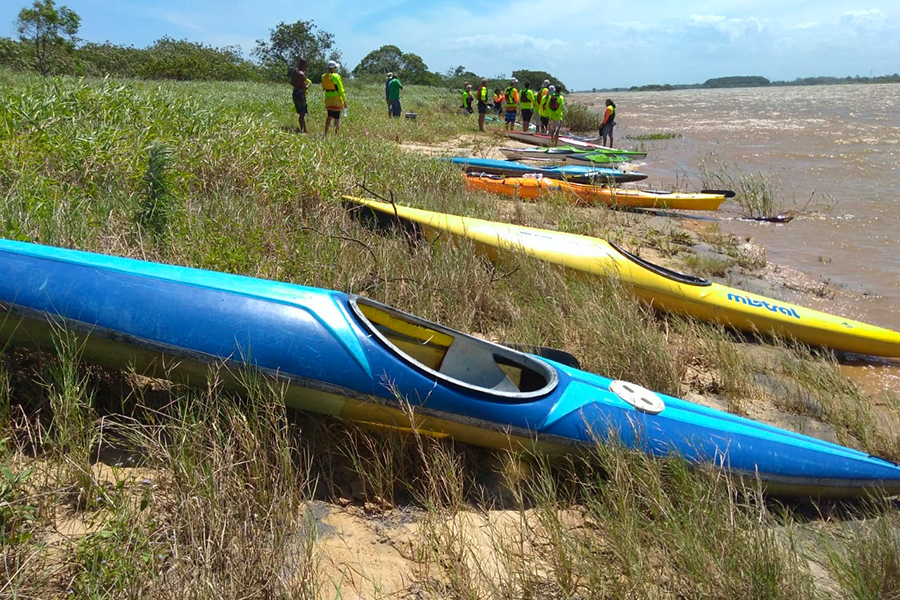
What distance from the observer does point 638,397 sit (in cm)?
277

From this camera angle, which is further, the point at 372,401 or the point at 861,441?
the point at 861,441

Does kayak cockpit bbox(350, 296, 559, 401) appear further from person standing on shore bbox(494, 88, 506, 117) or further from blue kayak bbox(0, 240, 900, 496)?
person standing on shore bbox(494, 88, 506, 117)

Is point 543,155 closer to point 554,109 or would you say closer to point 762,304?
point 554,109

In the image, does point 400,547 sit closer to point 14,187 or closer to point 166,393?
point 166,393

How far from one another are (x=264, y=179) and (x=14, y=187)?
1.91 m

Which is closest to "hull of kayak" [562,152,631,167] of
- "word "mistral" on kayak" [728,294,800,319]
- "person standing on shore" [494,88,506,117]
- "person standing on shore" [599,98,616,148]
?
"person standing on shore" [599,98,616,148]

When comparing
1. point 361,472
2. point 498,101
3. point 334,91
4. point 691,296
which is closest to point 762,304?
point 691,296

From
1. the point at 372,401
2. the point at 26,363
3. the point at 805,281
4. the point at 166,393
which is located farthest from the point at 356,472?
the point at 805,281

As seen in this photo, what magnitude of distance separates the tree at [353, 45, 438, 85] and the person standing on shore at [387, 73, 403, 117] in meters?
44.5

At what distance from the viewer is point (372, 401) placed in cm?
246

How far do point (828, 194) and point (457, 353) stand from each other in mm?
10113

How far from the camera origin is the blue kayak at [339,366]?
2416 millimetres

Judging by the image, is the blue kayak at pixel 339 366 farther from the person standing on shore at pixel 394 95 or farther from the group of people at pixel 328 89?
the person standing on shore at pixel 394 95

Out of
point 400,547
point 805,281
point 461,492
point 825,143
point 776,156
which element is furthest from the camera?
point 825,143
